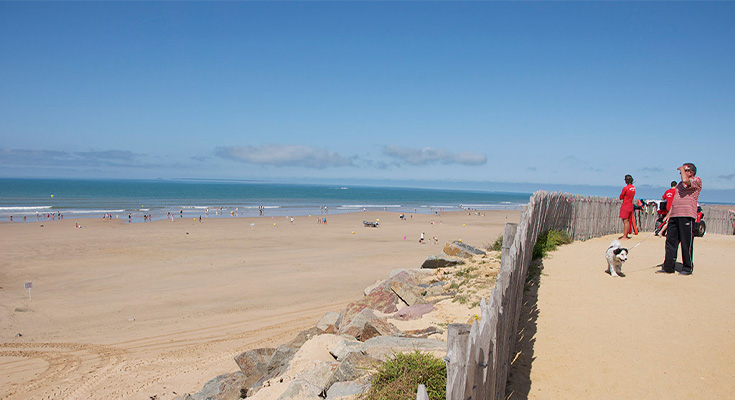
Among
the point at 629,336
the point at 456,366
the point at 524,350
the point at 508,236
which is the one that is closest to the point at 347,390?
the point at 456,366

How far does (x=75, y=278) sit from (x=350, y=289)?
11288 millimetres

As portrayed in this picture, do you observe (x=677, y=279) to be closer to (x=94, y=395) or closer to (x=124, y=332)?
(x=94, y=395)

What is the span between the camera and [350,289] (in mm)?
14570

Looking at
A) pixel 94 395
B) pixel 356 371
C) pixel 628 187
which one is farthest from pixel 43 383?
pixel 628 187

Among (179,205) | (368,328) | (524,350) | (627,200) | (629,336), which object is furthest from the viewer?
(179,205)

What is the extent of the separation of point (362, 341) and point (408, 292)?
102 inches

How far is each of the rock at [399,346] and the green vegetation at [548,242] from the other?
18.1 ft

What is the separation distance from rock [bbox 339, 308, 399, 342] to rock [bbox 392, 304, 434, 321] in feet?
1.62

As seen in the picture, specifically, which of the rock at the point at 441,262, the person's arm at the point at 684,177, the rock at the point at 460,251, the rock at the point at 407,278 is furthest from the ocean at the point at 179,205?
the person's arm at the point at 684,177

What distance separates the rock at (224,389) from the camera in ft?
19.1

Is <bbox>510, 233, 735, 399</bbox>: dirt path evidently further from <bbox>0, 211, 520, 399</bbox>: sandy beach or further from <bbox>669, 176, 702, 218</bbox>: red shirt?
<bbox>0, 211, 520, 399</bbox>: sandy beach

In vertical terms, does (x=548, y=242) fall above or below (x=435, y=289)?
above

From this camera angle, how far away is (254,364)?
6.74 metres

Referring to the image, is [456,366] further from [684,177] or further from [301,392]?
[684,177]
